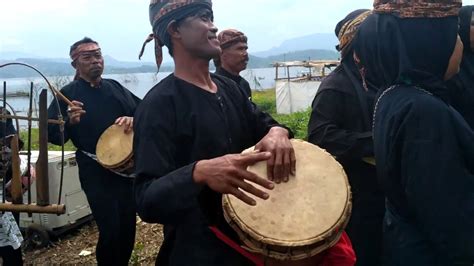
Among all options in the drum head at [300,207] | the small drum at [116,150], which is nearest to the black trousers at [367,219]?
the drum head at [300,207]

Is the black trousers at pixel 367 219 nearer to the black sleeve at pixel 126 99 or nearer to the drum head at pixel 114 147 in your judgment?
the drum head at pixel 114 147

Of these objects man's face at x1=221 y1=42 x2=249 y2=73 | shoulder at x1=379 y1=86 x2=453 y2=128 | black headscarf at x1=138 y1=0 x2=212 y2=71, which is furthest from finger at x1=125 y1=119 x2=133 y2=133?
shoulder at x1=379 y1=86 x2=453 y2=128

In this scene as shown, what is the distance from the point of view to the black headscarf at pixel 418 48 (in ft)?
5.42

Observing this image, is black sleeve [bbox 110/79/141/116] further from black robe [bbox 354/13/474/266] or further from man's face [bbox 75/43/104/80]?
black robe [bbox 354/13/474/266]

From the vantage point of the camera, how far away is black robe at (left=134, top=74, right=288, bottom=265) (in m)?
1.57

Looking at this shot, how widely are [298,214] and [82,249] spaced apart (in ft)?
13.4

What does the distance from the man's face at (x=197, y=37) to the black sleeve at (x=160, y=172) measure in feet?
0.90

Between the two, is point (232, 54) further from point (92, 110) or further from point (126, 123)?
point (92, 110)

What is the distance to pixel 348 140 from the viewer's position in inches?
100.0

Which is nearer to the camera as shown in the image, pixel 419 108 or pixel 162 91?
pixel 419 108

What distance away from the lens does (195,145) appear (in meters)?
1.81

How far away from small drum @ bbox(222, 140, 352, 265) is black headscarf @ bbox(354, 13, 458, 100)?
421mm

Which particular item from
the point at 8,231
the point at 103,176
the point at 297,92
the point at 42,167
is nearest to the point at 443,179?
the point at 42,167

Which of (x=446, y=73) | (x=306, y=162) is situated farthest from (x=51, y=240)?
(x=446, y=73)
